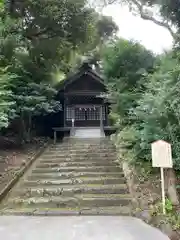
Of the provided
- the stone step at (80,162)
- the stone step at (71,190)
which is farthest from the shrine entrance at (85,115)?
the stone step at (71,190)

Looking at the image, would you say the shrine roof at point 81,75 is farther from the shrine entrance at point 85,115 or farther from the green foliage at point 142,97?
the green foliage at point 142,97

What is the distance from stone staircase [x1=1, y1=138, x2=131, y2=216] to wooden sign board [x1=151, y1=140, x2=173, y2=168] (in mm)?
1555

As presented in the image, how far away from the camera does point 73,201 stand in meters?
7.33

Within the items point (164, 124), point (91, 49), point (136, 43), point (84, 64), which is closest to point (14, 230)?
point (164, 124)

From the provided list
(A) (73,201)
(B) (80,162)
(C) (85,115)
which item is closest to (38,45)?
(C) (85,115)

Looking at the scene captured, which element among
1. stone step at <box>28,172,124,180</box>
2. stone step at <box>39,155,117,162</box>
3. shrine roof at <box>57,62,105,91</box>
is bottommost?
stone step at <box>28,172,124,180</box>

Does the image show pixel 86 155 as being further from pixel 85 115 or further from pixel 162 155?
pixel 85 115

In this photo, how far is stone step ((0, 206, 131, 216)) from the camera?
6.59 m

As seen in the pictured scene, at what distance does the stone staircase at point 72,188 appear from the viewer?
6.96 m

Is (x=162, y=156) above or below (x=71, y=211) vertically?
above

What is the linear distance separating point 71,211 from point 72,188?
1350 mm

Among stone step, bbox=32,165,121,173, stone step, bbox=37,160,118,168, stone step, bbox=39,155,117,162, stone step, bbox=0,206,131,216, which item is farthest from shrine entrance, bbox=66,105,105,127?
stone step, bbox=0,206,131,216

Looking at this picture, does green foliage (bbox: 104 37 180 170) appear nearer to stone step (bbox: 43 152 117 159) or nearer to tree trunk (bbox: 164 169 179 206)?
tree trunk (bbox: 164 169 179 206)

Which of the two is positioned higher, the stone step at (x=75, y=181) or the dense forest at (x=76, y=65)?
the dense forest at (x=76, y=65)
